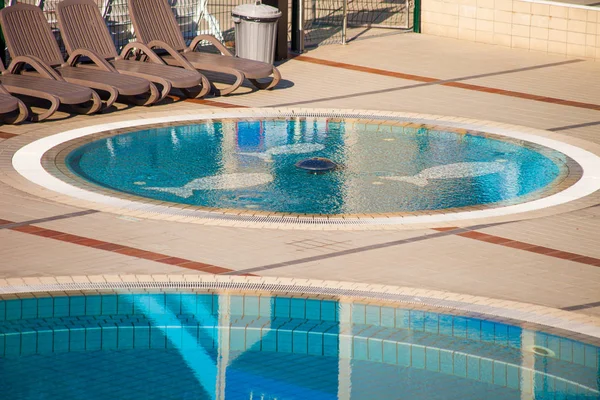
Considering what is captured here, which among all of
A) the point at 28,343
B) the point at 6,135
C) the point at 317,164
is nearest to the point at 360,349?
the point at 28,343

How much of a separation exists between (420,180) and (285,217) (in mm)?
2123

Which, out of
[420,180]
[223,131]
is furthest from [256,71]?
[420,180]

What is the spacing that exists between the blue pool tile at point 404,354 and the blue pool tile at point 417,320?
0.27 m

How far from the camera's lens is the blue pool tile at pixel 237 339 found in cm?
793

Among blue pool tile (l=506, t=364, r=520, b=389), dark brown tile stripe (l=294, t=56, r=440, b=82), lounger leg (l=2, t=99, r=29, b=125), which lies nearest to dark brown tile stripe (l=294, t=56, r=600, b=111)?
dark brown tile stripe (l=294, t=56, r=440, b=82)

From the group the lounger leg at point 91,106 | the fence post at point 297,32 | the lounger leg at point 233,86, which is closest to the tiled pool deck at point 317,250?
the lounger leg at point 91,106

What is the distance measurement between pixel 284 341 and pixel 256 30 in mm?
9447

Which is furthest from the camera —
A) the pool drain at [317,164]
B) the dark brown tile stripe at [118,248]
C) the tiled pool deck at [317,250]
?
the pool drain at [317,164]

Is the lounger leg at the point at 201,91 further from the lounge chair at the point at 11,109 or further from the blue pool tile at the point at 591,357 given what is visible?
the blue pool tile at the point at 591,357

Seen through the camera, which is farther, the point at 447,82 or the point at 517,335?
the point at 447,82

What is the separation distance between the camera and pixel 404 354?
7840 millimetres

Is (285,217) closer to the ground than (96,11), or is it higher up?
closer to the ground

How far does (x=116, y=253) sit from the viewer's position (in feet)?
31.2

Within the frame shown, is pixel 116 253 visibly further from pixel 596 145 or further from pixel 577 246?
pixel 596 145
